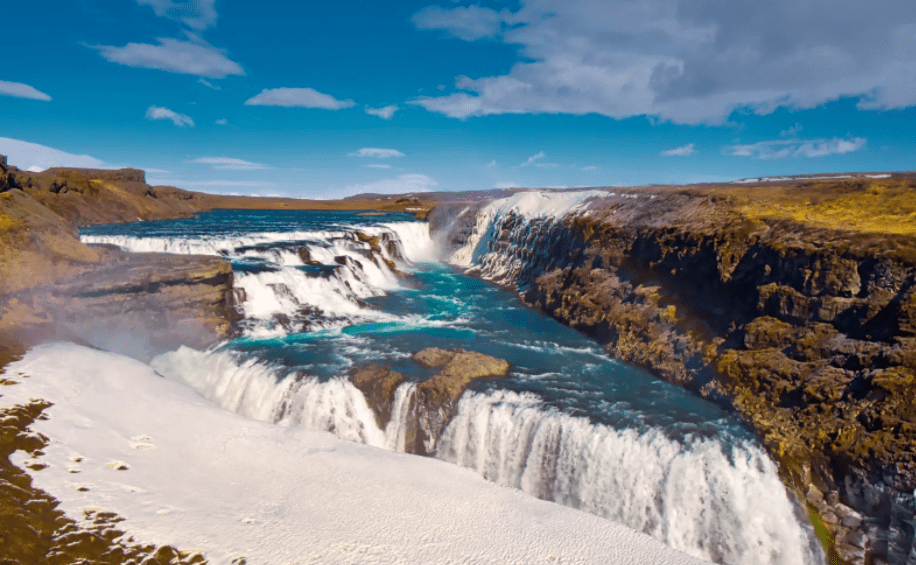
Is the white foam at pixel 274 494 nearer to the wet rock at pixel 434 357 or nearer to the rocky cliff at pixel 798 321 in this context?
the wet rock at pixel 434 357

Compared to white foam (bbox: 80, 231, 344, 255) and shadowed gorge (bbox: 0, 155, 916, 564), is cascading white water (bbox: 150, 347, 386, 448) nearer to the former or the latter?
shadowed gorge (bbox: 0, 155, 916, 564)

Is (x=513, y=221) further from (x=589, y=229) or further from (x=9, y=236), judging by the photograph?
(x=9, y=236)

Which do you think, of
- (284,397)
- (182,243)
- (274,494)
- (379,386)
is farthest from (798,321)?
(182,243)

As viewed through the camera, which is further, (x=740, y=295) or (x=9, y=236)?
(x=9, y=236)

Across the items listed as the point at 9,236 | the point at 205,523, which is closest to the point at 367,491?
the point at 205,523

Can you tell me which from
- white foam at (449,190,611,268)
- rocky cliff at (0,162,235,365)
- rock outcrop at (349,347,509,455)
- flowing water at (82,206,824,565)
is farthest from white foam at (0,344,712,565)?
white foam at (449,190,611,268)

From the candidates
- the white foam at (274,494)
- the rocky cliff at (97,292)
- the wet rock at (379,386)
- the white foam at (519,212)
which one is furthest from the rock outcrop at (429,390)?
the white foam at (519,212)
